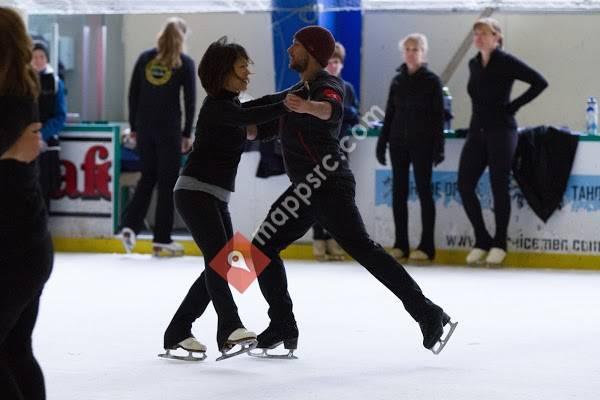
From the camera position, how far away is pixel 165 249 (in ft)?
33.9

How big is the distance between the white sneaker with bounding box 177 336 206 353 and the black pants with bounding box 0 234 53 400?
188 centimetres

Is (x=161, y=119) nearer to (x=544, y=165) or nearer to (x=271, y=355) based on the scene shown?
(x=544, y=165)

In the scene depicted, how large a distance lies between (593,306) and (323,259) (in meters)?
3.04

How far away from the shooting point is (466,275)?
30.4 ft

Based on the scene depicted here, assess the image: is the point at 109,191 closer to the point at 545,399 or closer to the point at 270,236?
the point at 270,236

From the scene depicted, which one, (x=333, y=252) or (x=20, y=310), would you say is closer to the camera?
(x=20, y=310)

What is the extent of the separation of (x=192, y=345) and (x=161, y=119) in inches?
189

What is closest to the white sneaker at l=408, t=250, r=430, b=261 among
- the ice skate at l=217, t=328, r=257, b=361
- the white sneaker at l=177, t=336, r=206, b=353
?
the white sneaker at l=177, t=336, r=206, b=353

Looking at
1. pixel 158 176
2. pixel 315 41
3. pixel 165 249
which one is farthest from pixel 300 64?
pixel 165 249

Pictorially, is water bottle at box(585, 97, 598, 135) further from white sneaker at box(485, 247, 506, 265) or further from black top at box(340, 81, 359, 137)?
black top at box(340, 81, 359, 137)

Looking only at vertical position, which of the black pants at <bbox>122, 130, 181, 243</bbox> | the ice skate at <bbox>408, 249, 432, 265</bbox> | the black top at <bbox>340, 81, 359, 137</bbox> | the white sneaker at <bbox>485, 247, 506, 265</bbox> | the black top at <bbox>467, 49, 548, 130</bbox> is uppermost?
the black top at <bbox>467, 49, 548, 130</bbox>

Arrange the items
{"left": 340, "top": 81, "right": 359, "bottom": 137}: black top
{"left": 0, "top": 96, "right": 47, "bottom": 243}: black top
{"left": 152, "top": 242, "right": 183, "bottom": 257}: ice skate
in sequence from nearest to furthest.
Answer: {"left": 0, "top": 96, "right": 47, "bottom": 243}: black top < {"left": 340, "top": 81, "right": 359, "bottom": 137}: black top < {"left": 152, "top": 242, "right": 183, "bottom": 257}: ice skate

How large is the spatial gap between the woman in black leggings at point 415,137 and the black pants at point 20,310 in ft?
20.9

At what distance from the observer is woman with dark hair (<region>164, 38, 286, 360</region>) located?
17.3ft
